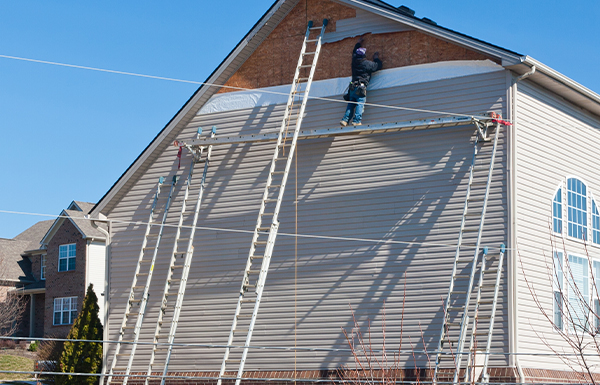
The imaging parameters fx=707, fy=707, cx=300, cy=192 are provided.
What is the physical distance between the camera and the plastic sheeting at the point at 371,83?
602 inches

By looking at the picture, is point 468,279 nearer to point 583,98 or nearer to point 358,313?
point 358,313

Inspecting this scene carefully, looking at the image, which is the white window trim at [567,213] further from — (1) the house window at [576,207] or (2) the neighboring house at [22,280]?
(2) the neighboring house at [22,280]

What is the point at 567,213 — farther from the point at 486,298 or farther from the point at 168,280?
the point at 168,280

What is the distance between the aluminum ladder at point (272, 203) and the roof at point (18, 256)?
94.9 ft

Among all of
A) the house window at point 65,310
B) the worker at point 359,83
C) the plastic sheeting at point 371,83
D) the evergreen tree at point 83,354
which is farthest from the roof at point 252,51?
the house window at point 65,310

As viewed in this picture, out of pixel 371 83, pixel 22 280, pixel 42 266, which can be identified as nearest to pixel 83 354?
pixel 371 83

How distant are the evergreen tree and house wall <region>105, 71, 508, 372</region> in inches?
38.6

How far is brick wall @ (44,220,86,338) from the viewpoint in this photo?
1478 inches

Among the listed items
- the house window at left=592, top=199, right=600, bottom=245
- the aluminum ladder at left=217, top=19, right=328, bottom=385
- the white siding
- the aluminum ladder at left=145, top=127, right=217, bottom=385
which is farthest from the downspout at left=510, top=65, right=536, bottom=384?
the white siding

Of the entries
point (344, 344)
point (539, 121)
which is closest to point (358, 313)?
point (344, 344)

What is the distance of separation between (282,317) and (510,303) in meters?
5.12

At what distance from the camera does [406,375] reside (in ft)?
46.7

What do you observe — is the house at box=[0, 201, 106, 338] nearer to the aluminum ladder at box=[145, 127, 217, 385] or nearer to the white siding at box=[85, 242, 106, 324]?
the white siding at box=[85, 242, 106, 324]

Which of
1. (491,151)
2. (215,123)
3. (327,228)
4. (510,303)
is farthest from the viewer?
(215,123)
